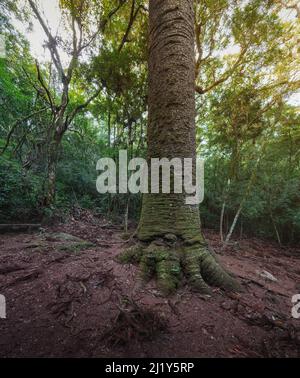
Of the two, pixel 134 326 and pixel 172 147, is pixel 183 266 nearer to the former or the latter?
pixel 134 326

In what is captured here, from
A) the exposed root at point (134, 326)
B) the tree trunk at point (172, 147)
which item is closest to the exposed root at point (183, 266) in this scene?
the tree trunk at point (172, 147)

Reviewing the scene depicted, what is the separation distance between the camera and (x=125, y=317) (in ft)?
4.97

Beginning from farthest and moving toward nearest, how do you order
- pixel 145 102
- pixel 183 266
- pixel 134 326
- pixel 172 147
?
pixel 145 102
pixel 172 147
pixel 183 266
pixel 134 326

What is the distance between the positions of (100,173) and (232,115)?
216 inches

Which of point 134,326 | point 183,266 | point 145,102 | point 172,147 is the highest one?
point 145,102

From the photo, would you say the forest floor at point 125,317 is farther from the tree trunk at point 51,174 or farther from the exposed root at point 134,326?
the tree trunk at point 51,174

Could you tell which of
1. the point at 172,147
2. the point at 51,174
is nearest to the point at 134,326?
the point at 172,147

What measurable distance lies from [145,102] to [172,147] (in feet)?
11.9

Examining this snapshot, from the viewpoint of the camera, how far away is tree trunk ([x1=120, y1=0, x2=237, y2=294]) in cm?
215

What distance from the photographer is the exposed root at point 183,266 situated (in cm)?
202

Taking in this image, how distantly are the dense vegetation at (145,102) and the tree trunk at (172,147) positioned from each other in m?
2.76

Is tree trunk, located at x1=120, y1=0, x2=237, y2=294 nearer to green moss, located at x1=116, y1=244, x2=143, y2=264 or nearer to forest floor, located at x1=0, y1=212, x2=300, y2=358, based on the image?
green moss, located at x1=116, y1=244, x2=143, y2=264

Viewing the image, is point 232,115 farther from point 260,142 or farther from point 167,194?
point 167,194

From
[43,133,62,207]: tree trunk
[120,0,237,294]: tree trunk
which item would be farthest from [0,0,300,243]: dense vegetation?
[120,0,237,294]: tree trunk
